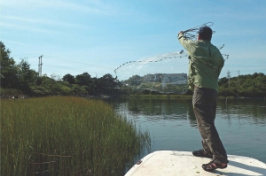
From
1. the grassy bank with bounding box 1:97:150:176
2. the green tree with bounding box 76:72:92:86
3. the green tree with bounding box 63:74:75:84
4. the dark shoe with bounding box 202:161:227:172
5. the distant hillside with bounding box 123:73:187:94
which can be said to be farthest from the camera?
the green tree with bounding box 76:72:92:86

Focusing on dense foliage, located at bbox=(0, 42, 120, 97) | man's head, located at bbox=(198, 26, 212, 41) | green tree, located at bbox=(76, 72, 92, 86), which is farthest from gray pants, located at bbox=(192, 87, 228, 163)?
green tree, located at bbox=(76, 72, 92, 86)

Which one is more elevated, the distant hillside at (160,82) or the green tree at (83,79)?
the green tree at (83,79)

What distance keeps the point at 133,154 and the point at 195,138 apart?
6.70m

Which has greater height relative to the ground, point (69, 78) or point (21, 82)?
point (69, 78)

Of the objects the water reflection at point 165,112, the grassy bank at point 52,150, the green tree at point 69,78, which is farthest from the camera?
the green tree at point 69,78

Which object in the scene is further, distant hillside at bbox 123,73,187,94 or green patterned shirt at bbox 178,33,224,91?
distant hillside at bbox 123,73,187,94

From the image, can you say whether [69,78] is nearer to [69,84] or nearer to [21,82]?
[69,84]

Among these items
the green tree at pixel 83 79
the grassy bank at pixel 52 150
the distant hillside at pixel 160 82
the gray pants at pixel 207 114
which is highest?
the green tree at pixel 83 79

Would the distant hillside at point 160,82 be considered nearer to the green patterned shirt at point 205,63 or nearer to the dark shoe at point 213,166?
the green patterned shirt at point 205,63

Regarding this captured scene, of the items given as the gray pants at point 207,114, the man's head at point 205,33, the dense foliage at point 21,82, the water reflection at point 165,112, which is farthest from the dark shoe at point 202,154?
the dense foliage at point 21,82

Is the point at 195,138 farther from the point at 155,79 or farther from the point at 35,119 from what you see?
the point at 35,119

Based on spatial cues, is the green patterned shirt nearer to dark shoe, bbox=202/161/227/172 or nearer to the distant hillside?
dark shoe, bbox=202/161/227/172

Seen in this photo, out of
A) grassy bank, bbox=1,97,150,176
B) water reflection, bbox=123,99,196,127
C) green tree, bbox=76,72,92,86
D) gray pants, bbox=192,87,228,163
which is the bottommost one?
water reflection, bbox=123,99,196,127

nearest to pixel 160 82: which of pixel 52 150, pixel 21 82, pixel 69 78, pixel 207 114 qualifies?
pixel 207 114
